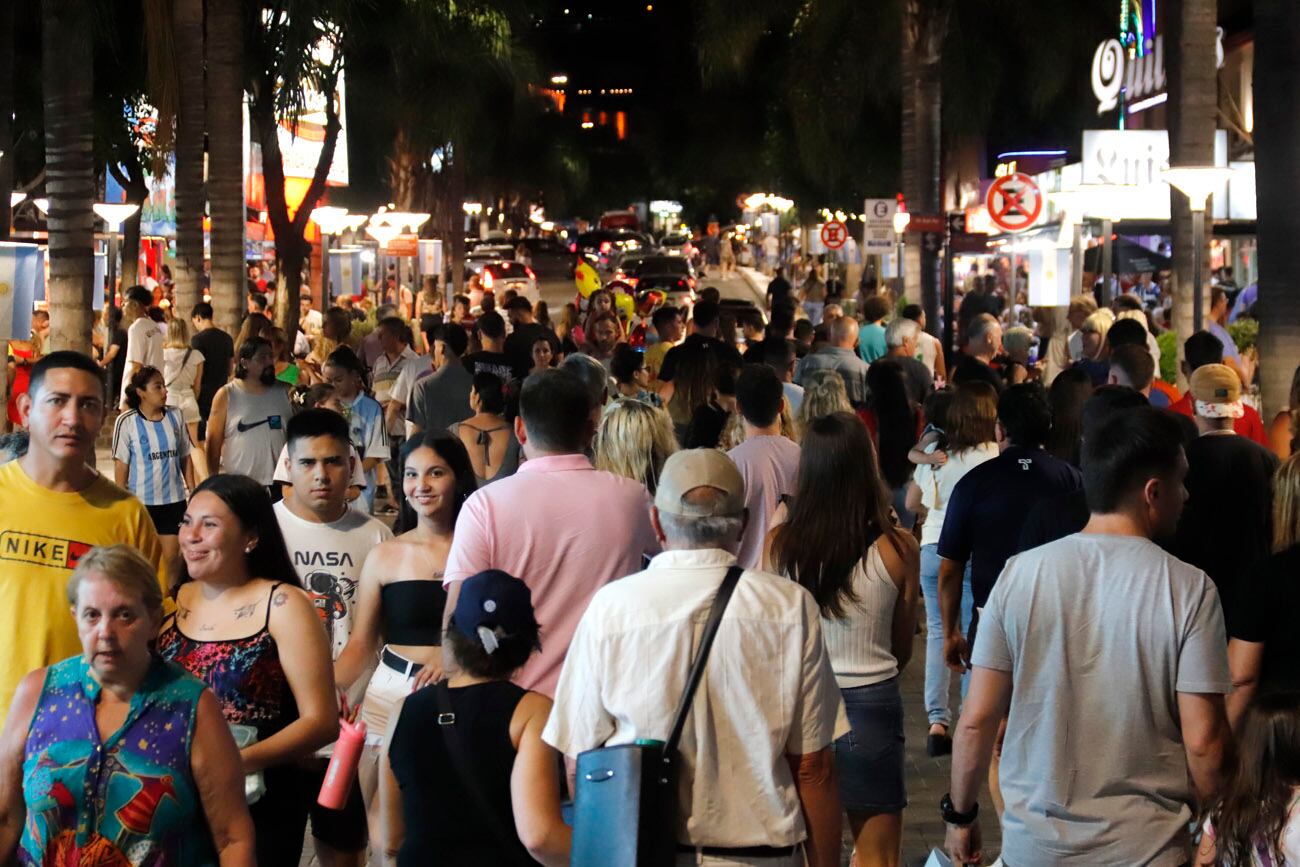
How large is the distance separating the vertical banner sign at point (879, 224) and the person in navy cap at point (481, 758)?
2762 centimetres

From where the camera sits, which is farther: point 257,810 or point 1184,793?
point 257,810

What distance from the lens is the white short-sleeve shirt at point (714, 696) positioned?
4.24 meters

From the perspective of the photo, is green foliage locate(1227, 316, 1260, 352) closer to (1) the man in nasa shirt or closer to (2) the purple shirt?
(2) the purple shirt

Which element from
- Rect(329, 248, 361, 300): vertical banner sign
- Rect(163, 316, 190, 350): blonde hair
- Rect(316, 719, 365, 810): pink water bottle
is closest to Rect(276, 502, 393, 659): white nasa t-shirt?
Rect(316, 719, 365, 810): pink water bottle

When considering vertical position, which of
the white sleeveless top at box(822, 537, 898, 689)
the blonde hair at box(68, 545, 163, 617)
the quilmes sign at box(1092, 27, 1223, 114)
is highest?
the quilmes sign at box(1092, 27, 1223, 114)

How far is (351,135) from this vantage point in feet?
153

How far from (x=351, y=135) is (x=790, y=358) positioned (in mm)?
35198

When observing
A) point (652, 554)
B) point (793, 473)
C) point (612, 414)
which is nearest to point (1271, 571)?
point (652, 554)

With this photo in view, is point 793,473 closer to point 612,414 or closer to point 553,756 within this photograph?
point 612,414

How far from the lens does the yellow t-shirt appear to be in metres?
5.09

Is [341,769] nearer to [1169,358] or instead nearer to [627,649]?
Answer: [627,649]

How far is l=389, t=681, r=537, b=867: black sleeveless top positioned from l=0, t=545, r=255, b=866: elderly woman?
39cm

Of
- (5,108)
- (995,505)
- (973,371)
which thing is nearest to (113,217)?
(5,108)

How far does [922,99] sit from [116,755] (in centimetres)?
2878
